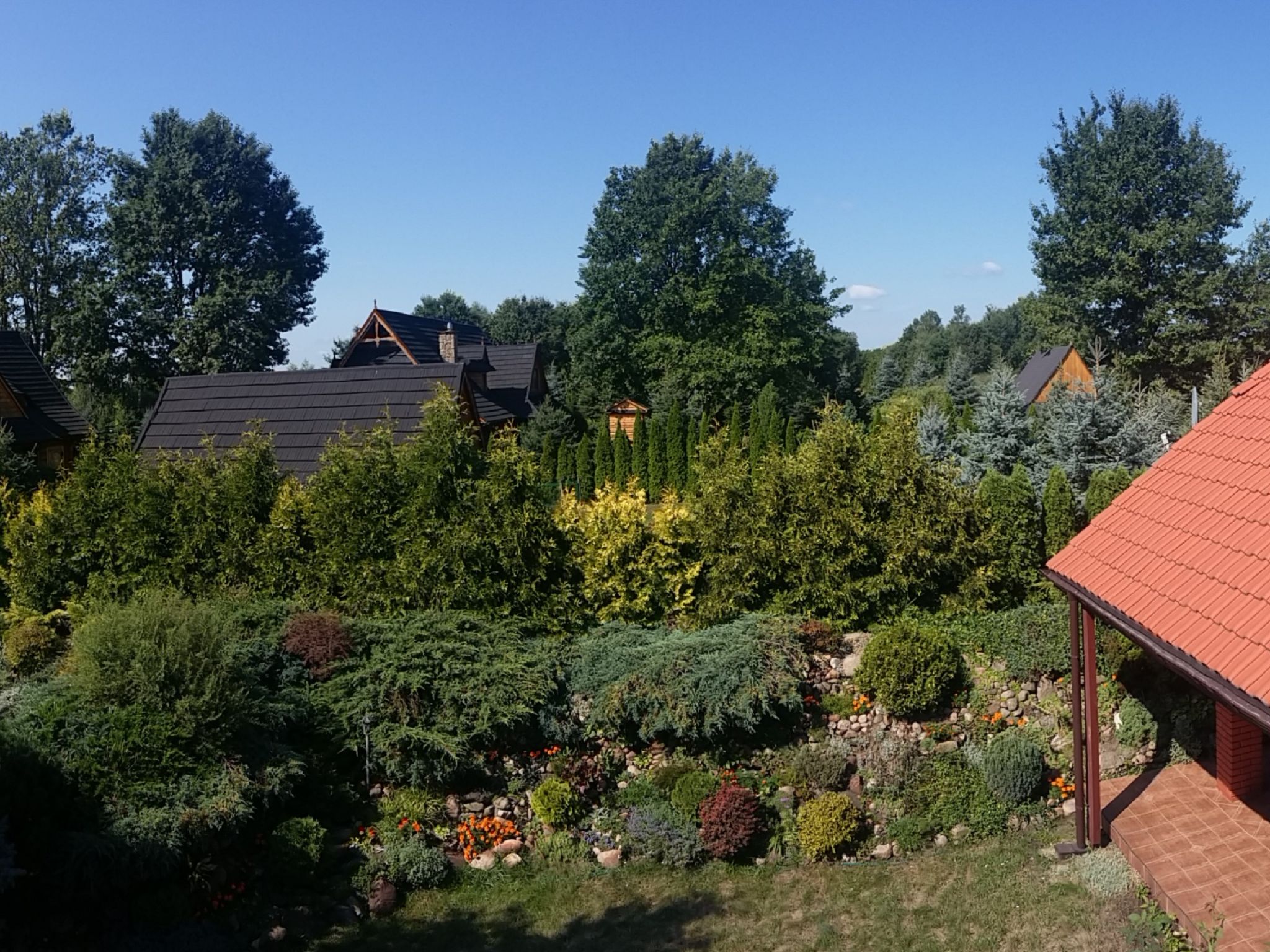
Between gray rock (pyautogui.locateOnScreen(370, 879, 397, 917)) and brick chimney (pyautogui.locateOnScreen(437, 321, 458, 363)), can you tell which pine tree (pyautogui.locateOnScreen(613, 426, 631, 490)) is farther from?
gray rock (pyautogui.locateOnScreen(370, 879, 397, 917))

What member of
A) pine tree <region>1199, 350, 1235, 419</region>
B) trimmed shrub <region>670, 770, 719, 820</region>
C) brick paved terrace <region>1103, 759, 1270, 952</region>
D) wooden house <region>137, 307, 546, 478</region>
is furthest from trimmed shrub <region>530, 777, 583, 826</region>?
pine tree <region>1199, 350, 1235, 419</region>

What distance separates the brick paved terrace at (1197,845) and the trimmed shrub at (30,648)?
1230 cm

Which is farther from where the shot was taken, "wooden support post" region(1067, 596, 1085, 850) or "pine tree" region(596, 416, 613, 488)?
"pine tree" region(596, 416, 613, 488)

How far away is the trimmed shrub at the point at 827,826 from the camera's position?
8.45 meters

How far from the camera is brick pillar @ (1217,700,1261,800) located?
826 cm

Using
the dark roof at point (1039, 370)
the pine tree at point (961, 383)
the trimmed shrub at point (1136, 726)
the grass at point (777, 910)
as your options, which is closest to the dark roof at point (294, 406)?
the grass at point (777, 910)

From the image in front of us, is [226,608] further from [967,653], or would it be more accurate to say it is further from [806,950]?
[967,653]

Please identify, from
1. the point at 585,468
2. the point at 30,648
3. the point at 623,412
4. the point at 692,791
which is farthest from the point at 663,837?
the point at 623,412

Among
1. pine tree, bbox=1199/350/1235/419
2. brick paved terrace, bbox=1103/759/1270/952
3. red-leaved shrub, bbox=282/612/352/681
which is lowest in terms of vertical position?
brick paved terrace, bbox=1103/759/1270/952

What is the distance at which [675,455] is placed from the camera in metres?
28.3

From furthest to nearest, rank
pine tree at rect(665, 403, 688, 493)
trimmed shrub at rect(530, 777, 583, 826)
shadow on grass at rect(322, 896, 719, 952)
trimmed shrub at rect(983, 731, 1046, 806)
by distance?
pine tree at rect(665, 403, 688, 493)
trimmed shrub at rect(530, 777, 583, 826)
trimmed shrub at rect(983, 731, 1046, 806)
shadow on grass at rect(322, 896, 719, 952)

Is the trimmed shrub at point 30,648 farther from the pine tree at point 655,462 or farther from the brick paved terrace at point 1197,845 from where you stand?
the pine tree at point 655,462

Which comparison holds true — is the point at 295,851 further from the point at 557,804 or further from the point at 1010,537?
the point at 1010,537

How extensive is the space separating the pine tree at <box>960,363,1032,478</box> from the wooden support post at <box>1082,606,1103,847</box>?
8.73 metres
